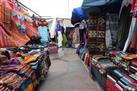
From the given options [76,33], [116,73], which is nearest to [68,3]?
[76,33]

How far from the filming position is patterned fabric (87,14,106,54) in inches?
133

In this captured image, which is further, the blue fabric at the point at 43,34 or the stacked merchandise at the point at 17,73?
the blue fabric at the point at 43,34

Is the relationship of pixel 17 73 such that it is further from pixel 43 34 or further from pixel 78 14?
pixel 78 14

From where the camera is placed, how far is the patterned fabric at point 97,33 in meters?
3.38

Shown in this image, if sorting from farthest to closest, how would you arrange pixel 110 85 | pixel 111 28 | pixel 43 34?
1. pixel 43 34
2. pixel 111 28
3. pixel 110 85

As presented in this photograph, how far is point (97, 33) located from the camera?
3.41 m

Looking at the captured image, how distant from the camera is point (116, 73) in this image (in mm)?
2168

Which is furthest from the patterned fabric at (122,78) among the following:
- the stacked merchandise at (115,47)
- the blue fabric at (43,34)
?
the blue fabric at (43,34)

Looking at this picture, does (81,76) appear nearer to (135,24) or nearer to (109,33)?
(109,33)

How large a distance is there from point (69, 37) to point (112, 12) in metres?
5.23

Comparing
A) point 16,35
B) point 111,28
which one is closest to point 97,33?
point 111,28

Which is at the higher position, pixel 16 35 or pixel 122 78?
pixel 16 35

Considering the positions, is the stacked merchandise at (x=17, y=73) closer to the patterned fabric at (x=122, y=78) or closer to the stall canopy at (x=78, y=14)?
the patterned fabric at (x=122, y=78)

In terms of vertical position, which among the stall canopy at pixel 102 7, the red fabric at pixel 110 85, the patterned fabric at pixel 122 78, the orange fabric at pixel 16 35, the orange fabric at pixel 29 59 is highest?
the stall canopy at pixel 102 7
